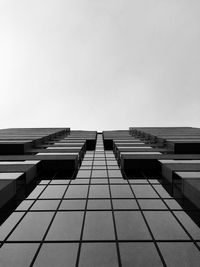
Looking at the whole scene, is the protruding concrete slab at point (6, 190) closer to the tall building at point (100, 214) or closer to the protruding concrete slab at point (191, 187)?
the tall building at point (100, 214)

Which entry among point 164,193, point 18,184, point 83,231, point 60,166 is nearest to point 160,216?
point 164,193

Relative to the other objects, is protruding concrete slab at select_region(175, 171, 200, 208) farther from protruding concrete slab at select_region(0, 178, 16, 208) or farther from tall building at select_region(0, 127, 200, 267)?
protruding concrete slab at select_region(0, 178, 16, 208)

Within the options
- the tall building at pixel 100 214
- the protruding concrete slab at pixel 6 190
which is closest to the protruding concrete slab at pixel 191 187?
the tall building at pixel 100 214

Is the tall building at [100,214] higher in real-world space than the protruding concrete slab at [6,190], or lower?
lower

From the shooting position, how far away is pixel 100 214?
520 inches

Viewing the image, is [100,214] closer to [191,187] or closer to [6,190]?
[191,187]

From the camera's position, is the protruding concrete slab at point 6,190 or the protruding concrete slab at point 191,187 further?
the protruding concrete slab at point 6,190

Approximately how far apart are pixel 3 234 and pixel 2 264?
85.0 inches

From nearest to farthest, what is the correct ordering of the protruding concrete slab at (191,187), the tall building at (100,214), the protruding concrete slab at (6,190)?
the tall building at (100,214), the protruding concrete slab at (191,187), the protruding concrete slab at (6,190)

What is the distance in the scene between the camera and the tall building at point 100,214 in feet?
32.3

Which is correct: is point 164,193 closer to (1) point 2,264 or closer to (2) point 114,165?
(2) point 114,165

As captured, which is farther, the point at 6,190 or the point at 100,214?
the point at 6,190

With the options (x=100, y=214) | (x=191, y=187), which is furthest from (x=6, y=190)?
(x=191, y=187)

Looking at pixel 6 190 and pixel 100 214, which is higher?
pixel 6 190
